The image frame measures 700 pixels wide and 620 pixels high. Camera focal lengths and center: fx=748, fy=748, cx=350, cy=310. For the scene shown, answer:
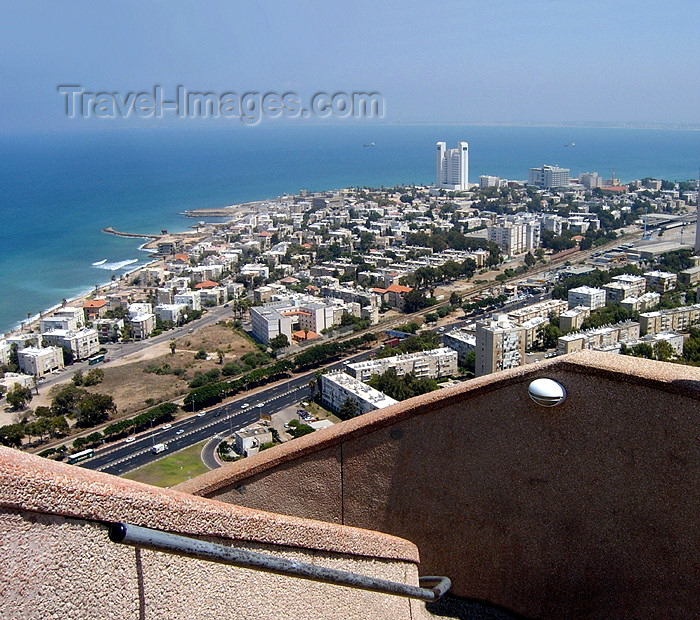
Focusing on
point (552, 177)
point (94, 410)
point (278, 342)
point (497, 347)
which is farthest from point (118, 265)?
point (552, 177)

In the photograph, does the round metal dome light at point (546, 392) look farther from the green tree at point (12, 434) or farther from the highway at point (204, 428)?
the green tree at point (12, 434)

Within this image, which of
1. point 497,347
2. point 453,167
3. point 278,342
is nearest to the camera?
point 497,347

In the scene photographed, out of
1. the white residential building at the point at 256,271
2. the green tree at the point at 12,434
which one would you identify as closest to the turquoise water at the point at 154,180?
the white residential building at the point at 256,271

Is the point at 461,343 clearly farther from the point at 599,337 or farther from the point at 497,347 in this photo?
the point at 599,337

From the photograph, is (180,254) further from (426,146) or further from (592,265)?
(426,146)

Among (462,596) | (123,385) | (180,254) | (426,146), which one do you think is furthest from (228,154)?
(462,596)

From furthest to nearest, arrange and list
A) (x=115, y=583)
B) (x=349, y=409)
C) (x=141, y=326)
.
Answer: (x=141, y=326), (x=349, y=409), (x=115, y=583)
